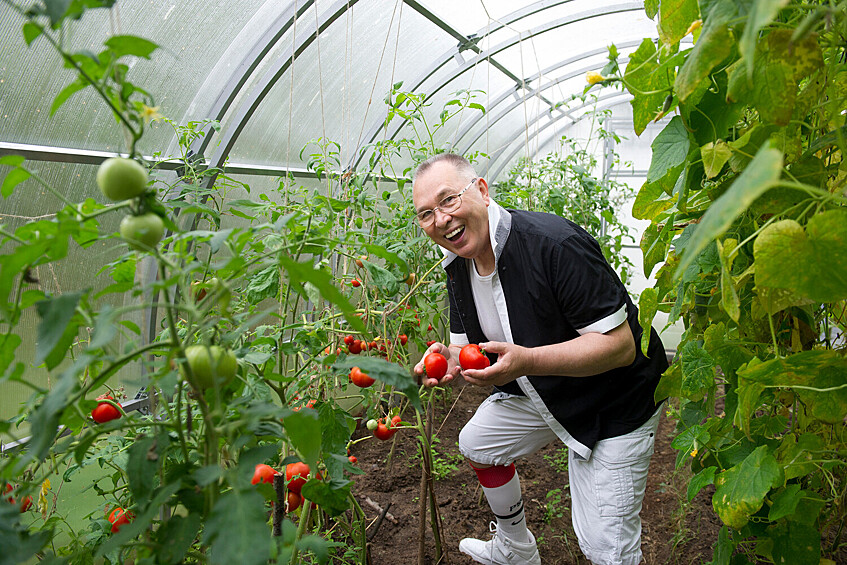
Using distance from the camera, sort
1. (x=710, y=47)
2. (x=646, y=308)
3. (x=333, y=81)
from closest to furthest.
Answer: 1. (x=710, y=47)
2. (x=646, y=308)
3. (x=333, y=81)

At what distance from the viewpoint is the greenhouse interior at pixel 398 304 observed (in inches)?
21.2

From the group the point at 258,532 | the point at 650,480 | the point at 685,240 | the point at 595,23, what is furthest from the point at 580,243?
the point at 595,23

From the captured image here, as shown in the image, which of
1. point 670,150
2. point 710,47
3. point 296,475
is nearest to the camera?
point 710,47

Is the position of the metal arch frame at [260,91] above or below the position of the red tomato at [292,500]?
above

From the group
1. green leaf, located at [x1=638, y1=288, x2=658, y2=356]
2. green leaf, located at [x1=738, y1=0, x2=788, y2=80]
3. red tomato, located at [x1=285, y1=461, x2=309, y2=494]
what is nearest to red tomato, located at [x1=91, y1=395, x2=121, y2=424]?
red tomato, located at [x1=285, y1=461, x2=309, y2=494]

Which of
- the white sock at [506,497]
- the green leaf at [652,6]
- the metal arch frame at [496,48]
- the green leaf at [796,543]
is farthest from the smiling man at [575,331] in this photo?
the metal arch frame at [496,48]

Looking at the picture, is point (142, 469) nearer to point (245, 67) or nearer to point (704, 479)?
point (704, 479)

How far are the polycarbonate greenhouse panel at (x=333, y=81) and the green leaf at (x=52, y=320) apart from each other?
84.0 inches

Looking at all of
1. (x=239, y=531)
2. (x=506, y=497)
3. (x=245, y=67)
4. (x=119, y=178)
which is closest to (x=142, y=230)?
(x=119, y=178)

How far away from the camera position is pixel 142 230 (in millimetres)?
497

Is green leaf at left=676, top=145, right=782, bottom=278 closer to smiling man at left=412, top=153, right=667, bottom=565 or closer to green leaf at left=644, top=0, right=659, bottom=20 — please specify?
green leaf at left=644, top=0, right=659, bottom=20

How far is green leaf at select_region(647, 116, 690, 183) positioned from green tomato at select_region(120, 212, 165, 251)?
0.68 metres

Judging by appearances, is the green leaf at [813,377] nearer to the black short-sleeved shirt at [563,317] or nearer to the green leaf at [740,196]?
the green leaf at [740,196]

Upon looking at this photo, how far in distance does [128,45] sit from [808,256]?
694mm
